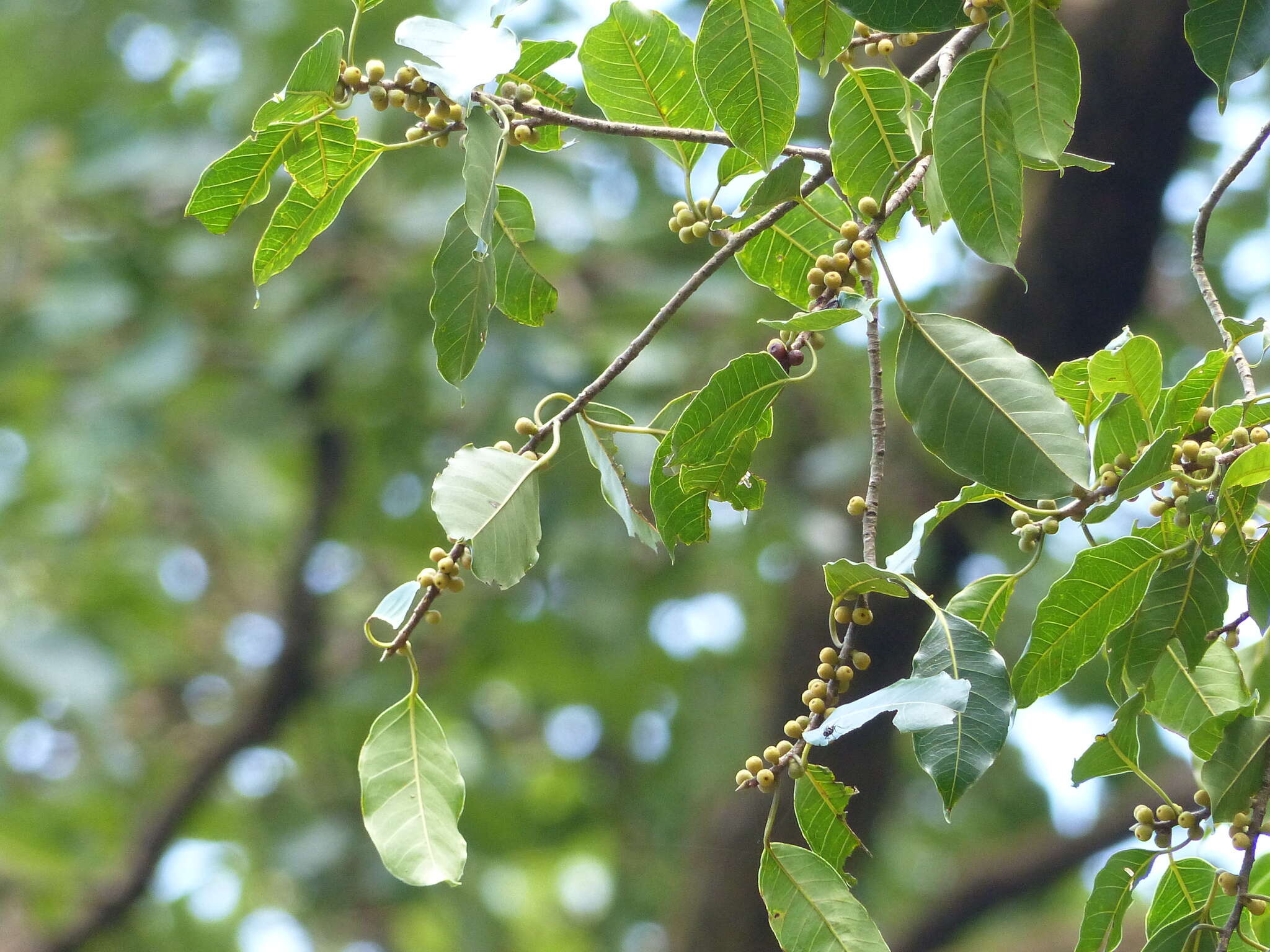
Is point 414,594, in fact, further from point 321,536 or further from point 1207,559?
point 321,536

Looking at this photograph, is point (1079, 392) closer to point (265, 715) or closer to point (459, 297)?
point (459, 297)

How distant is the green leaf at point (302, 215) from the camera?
62cm

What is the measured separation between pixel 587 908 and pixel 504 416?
2220mm

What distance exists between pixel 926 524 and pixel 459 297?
0.25 metres

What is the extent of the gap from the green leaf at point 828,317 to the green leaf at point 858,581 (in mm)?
101

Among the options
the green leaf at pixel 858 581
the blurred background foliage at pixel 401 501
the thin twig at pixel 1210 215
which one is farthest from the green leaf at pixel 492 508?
the blurred background foliage at pixel 401 501

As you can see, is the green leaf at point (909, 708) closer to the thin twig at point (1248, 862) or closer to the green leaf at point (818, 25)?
the thin twig at point (1248, 862)

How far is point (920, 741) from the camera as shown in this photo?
20.0 inches

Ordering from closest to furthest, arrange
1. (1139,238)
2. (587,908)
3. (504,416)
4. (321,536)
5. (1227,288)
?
1. (1139,238)
2. (504,416)
3. (1227,288)
4. (321,536)
5. (587,908)

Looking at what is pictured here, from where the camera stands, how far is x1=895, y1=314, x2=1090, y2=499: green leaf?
0.51 meters

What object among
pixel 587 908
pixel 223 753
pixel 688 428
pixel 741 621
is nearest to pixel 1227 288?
pixel 741 621

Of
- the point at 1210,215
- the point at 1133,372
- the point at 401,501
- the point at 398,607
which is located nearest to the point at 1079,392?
the point at 1133,372

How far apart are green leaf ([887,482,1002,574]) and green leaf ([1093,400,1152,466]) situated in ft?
0.18

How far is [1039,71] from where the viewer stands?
51 centimetres
